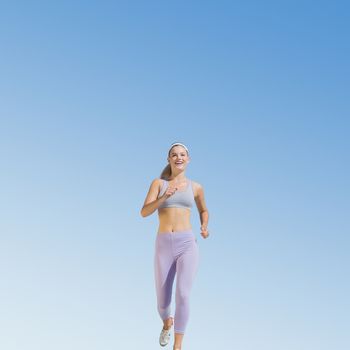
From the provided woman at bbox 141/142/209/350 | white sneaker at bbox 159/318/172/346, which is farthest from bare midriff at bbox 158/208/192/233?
white sneaker at bbox 159/318/172/346

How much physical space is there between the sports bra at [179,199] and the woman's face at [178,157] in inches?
11.9

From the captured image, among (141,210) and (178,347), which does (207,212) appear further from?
(178,347)

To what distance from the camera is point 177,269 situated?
9.66m

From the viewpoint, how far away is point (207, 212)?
1018 centimetres

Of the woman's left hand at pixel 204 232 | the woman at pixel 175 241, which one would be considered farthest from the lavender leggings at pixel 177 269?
the woman's left hand at pixel 204 232

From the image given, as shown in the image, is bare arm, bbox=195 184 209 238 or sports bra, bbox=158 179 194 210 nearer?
sports bra, bbox=158 179 194 210

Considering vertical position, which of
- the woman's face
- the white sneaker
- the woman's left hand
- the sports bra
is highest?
the woman's face

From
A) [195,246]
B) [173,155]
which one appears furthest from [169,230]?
[173,155]

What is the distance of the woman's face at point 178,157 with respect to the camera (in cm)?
991

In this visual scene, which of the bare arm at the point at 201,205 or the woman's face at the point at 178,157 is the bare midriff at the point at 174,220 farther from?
the woman's face at the point at 178,157

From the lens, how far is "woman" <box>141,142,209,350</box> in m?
9.49

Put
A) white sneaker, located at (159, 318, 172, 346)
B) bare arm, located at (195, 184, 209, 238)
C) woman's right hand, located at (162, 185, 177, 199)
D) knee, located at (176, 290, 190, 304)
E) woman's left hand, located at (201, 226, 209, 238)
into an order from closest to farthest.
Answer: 1. woman's right hand, located at (162, 185, 177, 199)
2. knee, located at (176, 290, 190, 304)
3. white sneaker, located at (159, 318, 172, 346)
4. woman's left hand, located at (201, 226, 209, 238)
5. bare arm, located at (195, 184, 209, 238)

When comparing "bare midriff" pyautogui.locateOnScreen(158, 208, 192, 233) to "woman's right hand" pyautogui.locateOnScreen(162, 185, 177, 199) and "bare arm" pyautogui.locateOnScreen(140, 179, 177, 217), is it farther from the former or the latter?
"woman's right hand" pyautogui.locateOnScreen(162, 185, 177, 199)

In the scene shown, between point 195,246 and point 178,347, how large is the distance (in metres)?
1.50
